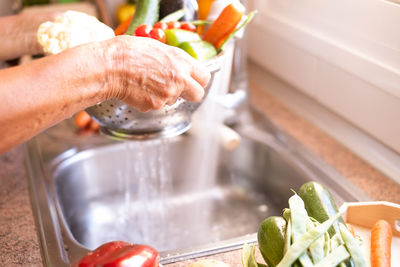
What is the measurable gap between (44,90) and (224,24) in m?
0.41

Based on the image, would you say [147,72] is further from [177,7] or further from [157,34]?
[177,7]

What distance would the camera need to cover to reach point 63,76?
627 millimetres

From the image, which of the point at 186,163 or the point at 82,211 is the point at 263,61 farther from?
the point at 82,211

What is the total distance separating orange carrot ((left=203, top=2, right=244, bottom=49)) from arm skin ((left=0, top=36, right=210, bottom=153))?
0.19 meters

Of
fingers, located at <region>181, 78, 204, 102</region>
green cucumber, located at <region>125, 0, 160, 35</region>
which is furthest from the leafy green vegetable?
green cucumber, located at <region>125, 0, 160, 35</region>

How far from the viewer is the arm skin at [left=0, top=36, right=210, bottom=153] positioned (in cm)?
61

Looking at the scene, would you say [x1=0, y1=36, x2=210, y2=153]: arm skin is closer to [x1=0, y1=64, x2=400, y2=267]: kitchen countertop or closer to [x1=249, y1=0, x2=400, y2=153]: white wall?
[x1=0, y1=64, x2=400, y2=267]: kitchen countertop

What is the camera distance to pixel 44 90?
616 mm

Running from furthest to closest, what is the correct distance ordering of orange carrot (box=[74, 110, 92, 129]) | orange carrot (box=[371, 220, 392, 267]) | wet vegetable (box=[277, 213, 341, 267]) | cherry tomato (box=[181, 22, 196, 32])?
orange carrot (box=[74, 110, 92, 129]) → cherry tomato (box=[181, 22, 196, 32]) → orange carrot (box=[371, 220, 392, 267]) → wet vegetable (box=[277, 213, 341, 267])

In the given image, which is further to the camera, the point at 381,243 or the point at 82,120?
the point at 82,120

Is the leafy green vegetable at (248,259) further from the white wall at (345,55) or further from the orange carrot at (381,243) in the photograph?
the white wall at (345,55)

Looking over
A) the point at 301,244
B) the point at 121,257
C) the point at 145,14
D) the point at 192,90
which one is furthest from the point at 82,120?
the point at 301,244

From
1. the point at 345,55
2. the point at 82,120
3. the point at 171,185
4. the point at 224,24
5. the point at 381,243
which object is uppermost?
the point at 224,24

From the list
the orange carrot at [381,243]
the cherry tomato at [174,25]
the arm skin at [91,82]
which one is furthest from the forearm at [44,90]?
the orange carrot at [381,243]
